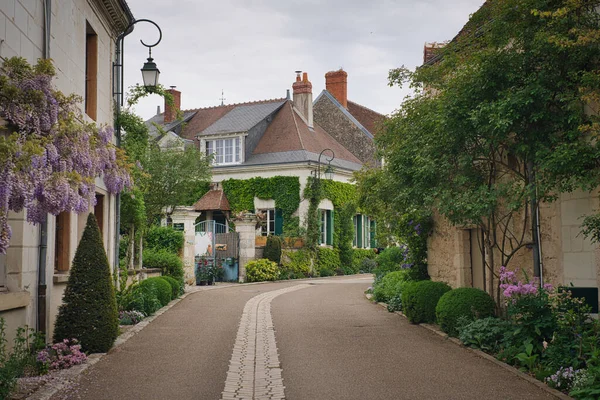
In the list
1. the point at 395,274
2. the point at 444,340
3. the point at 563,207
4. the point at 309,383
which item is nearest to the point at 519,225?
the point at 563,207

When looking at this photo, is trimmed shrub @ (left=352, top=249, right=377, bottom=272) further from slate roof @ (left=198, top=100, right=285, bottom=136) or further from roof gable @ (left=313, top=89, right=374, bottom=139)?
slate roof @ (left=198, top=100, right=285, bottom=136)

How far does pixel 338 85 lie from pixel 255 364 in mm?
30914

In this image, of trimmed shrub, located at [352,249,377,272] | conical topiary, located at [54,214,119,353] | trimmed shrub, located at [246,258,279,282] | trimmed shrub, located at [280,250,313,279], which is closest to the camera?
conical topiary, located at [54,214,119,353]

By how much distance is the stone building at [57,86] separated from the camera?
8365 mm

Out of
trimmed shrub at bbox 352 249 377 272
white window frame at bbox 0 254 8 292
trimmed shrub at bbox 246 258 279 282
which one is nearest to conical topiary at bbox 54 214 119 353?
white window frame at bbox 0 254 8 292

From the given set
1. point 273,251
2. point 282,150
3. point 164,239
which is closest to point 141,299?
point 164,239

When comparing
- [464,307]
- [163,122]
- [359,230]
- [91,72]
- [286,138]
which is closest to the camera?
[464,307]

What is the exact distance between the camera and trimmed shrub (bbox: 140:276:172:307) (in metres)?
15.4

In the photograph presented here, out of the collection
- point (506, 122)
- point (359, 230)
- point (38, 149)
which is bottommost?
point (359, 230)

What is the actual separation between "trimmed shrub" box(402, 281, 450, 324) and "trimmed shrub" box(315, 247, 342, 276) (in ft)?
55.1

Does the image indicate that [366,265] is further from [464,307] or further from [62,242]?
[62,242]

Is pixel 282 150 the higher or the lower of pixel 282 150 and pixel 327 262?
the higher

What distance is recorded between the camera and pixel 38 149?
22.1 feet

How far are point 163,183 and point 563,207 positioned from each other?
19135mm
